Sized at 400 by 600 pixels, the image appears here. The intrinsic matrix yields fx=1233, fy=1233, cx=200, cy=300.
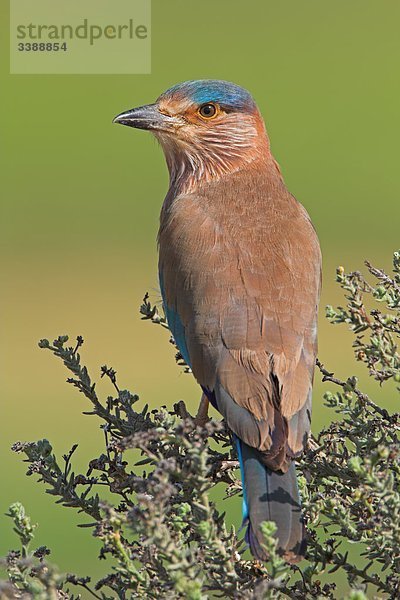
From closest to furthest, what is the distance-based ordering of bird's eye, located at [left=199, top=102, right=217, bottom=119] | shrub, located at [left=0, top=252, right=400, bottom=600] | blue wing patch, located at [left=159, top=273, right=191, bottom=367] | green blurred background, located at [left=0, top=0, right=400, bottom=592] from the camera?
shrub, located at [left=0, top=252, right=400, bottom=600] < blue wing patch, located at [left=159, top=273, right=191, bottom=367] < bird's eye, located at [left=199, top=102, right=217, bottom=119] < green blurred background, located at [left=0, top=0, right=400, bottom=592]

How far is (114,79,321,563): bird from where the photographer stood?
346cm

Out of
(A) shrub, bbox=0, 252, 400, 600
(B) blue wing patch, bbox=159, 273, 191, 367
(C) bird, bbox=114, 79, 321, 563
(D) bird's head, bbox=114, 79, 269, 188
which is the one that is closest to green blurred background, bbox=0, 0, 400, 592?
(D) bird's head, bbox=114, 79, 269, 188

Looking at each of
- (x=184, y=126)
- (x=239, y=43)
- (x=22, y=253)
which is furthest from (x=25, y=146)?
(x=184, y=126)

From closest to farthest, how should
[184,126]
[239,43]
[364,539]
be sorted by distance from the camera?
[364,539], [184,126], [239,43]

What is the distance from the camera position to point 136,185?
17266 mm

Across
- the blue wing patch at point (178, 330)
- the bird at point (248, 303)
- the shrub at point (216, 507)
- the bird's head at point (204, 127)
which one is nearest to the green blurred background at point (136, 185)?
the bird's head at point (204, 127)

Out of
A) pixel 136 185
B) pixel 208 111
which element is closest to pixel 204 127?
pixel 208 111

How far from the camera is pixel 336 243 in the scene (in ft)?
48.2

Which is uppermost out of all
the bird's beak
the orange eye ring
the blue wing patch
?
the orange eye ring

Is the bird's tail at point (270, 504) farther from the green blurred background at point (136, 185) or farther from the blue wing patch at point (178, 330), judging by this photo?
the green blurred background at point (136, 185)

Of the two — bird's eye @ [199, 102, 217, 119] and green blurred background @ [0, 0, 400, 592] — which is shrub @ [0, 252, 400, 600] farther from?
green blurred background @ [0, 0, 400, 592]

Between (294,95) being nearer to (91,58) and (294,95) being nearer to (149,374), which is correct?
(91,58)

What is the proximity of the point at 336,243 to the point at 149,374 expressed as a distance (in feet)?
14.7

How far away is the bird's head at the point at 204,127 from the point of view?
523 centimetres
